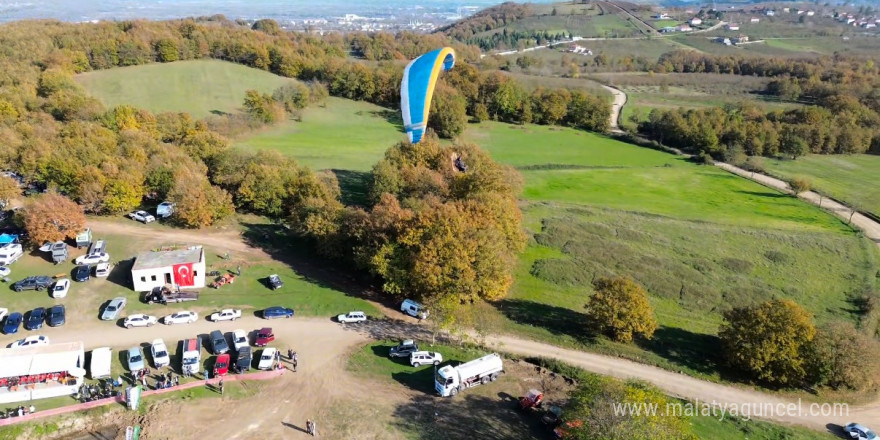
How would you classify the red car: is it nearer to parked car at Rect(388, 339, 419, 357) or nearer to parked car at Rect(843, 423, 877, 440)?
parked car at Rect(388, 339, 419, 357)

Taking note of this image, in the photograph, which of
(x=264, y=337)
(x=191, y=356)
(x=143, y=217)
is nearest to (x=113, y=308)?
(x=191, y=356)

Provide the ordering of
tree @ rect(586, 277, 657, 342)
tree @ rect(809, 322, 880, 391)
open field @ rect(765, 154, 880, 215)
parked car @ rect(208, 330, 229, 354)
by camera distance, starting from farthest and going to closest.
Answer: open field @ rect(765, 154, 880, 215) → tree @ rect(586, 277, 657, 342) → parked car @ rect(208, 330, 229, 354) → tree @ rect(809, 322, 880, 391)

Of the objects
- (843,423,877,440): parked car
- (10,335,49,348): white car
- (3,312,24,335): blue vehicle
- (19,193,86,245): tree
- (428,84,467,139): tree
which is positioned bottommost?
(843,423,877,440): parked car

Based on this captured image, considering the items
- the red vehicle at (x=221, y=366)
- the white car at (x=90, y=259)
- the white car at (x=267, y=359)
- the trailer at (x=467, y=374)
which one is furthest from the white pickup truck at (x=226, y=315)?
the trailer at (x=467, y=374)

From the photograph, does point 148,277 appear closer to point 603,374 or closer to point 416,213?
point 416,213

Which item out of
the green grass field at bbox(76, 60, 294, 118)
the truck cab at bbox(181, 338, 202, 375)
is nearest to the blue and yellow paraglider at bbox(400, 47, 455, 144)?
the truck cab at bbox(181, 338, 202, 375)
